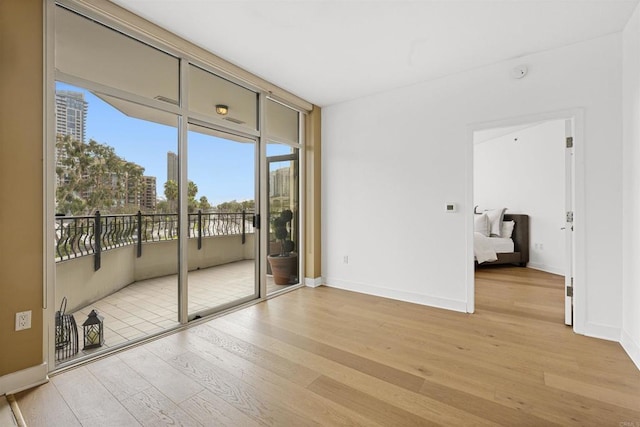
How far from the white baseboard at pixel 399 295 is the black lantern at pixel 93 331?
9.15ft

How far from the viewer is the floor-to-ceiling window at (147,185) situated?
2148 mm

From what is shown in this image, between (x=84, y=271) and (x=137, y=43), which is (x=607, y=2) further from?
(x=84, y=271)

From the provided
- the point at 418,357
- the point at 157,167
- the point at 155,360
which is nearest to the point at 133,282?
the point at 155,360

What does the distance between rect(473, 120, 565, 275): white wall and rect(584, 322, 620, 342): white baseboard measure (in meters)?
2.87

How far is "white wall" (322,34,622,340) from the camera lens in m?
2.53

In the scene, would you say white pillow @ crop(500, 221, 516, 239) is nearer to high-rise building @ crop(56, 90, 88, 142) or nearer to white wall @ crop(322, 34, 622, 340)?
white wall @ crop(322, 34, 622, 340)

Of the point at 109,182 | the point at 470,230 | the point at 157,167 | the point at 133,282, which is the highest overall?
the point at 157,167

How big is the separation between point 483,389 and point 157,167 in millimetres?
3100

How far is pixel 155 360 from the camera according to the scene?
7.11 feet

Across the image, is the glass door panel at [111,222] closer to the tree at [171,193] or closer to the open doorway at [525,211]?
the tree at [171,193]

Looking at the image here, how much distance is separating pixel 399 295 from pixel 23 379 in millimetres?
3467

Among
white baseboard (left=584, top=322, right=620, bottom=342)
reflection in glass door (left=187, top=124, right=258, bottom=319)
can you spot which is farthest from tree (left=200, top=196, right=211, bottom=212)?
white baseboard (left=584, top=322, right=620, bottom=342)

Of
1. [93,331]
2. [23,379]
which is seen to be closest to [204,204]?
[93,331]

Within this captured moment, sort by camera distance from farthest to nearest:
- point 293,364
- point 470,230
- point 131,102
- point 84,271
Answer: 1. point 470,230
2. point 131,102
3. point 84,271
4. point 293,364
